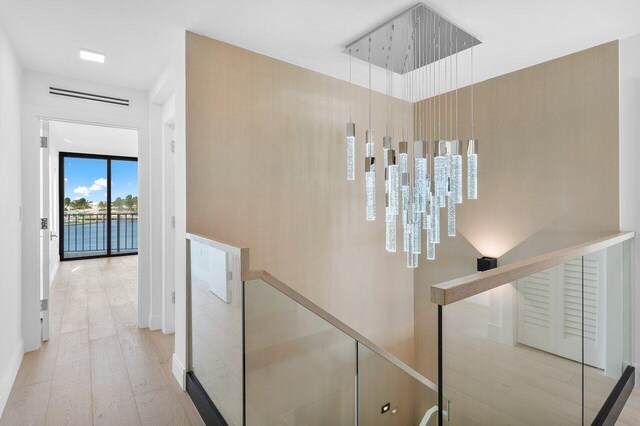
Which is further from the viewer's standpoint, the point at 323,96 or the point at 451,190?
the point at 323,96

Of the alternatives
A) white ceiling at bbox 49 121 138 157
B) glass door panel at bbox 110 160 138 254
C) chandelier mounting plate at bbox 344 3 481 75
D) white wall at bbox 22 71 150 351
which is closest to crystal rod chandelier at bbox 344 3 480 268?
chandelier mounting plate at bbox 344 3 481 75

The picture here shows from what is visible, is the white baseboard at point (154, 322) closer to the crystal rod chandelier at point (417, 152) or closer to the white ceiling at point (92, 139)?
the crystal rod chandelier at point (417, 152)

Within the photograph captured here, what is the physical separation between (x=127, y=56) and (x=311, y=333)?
2639 millimetres

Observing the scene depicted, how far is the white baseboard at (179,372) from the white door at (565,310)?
2.24 metres

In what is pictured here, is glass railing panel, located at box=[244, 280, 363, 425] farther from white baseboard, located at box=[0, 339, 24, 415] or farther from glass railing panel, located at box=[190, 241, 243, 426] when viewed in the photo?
white baseboard, located at box=[0, 339, 24, 415]

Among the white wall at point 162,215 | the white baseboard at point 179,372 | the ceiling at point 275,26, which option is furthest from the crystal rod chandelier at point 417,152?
the white wall at point 162,215

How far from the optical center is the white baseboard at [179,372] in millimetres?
2481

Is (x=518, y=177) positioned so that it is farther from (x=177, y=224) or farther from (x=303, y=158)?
(x=177, y=224)

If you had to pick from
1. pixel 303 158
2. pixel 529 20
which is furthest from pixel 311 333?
pixel 529 20

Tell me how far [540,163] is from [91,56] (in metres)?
4.01

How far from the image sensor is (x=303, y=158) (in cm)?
318

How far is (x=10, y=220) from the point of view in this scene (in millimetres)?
2508

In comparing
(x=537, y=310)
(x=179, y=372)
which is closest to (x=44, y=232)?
(x=179, y=372)

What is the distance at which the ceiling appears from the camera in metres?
2.17
